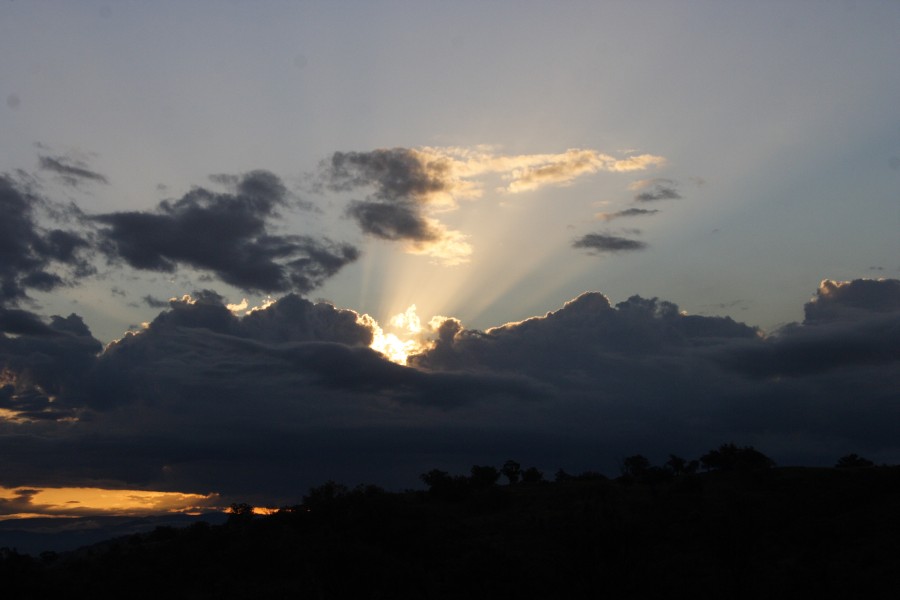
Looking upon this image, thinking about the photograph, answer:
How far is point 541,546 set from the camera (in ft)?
266

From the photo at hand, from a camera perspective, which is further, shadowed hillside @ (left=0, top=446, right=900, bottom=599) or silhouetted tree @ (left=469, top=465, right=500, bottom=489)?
silhouetted tree @ (left=469, top=465, right=500, bottom=489)

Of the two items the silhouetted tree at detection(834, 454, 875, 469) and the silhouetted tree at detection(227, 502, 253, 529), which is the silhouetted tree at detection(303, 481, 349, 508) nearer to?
the silhouetted tree at detection(227, 502, 253, 529)

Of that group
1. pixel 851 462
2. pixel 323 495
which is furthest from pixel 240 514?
pixel 851 462

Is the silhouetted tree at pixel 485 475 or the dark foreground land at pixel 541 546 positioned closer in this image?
→ the dark foreground land at pixel 541 546

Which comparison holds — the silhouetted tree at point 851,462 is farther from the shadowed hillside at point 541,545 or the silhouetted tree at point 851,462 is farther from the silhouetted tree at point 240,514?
the silhouetted tree at point 240,514

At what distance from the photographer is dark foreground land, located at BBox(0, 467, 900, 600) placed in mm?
59469

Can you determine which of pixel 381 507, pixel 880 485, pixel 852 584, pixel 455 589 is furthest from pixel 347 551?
pixel 880 485

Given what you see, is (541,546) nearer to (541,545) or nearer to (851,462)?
(541,545)

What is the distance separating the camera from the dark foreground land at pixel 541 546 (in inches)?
2341

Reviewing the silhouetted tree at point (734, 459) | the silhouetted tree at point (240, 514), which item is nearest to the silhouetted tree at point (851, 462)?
the silhouetted tree at point (734, 459)

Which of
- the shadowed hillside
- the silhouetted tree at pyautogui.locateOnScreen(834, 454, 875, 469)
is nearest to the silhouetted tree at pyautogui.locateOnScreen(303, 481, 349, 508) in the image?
the shadowed hillside

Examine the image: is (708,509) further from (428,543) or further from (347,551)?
(347,551)

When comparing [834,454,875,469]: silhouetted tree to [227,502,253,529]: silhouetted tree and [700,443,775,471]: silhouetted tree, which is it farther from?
[227,502,253,529]: silhouetted tree

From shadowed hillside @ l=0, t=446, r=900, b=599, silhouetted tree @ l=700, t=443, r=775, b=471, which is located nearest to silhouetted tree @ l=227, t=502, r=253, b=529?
shadowed hillside @ l=0, t=446, r=900, b=599
